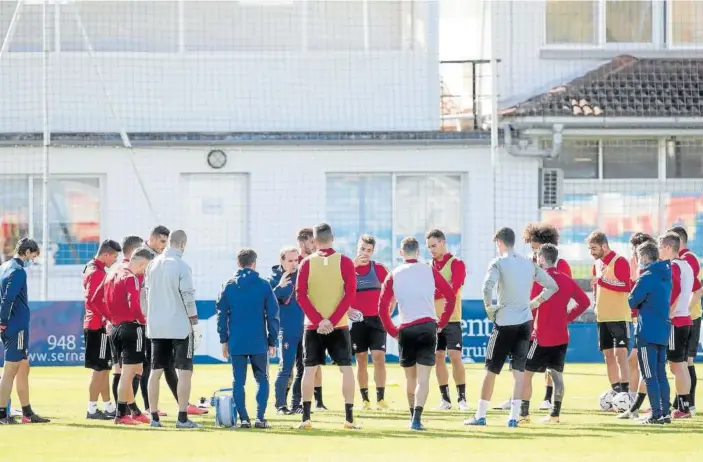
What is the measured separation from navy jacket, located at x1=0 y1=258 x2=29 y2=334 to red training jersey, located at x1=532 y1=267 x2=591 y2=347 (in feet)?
17.0

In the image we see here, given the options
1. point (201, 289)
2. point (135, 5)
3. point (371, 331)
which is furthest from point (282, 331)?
point (135, 5)

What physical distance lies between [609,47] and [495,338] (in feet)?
52.9

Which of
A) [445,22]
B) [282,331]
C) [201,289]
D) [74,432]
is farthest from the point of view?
[445,22]

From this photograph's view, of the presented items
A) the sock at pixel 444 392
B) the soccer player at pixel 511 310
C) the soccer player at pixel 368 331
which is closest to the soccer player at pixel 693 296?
the soccer player at pixel 511 310

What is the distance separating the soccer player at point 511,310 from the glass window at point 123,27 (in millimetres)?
15742

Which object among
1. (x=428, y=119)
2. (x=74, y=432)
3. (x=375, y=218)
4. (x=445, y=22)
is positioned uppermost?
(x=445, y=22)

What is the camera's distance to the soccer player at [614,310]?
1733 centimetres

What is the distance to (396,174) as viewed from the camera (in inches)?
1177

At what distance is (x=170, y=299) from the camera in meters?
15.3

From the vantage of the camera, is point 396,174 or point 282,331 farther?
point 396,174

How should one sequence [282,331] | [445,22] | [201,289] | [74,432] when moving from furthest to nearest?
[445,22], [201,289], [282,331], [74,432]

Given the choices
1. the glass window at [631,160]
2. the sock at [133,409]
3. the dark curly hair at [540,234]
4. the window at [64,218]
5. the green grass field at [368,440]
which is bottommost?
the green grass field at [368,440]

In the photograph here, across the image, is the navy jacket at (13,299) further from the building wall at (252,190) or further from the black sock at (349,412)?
the building wall at (252,190)

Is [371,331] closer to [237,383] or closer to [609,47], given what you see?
[237,383]
